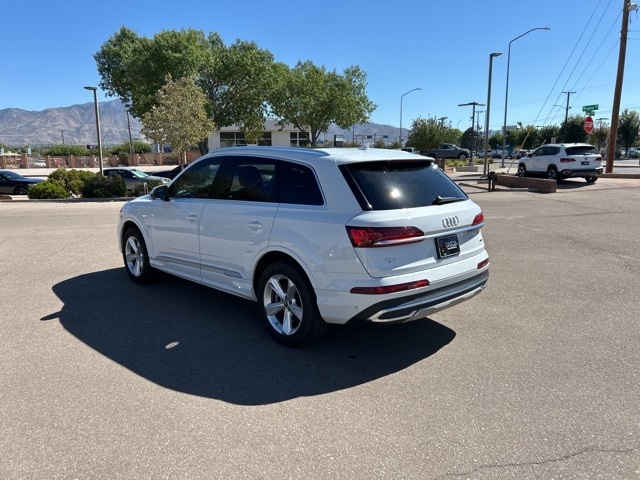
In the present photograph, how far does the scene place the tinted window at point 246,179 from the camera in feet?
14.9

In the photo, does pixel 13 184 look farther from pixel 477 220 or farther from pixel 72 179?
pixel 477 220

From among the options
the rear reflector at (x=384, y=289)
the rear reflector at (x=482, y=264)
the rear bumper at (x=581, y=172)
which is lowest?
the rear reflector at (x=384, y=289)

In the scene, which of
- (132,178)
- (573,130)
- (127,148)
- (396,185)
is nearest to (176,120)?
(132,178)

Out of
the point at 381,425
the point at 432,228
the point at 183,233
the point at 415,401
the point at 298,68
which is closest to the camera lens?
the point at 381,425

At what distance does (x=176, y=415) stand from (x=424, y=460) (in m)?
1.66

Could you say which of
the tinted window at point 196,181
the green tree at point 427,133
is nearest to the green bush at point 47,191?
the tinted window at point 196,181

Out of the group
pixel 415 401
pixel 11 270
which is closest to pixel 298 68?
pixel 11 270

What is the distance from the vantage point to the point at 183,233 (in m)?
5.36

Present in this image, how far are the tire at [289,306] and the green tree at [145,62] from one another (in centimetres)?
3393

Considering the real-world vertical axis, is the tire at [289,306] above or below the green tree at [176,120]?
below

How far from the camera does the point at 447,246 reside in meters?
4.05

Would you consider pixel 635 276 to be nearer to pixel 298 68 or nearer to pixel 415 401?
pixel 415 401

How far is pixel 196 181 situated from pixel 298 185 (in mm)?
1718

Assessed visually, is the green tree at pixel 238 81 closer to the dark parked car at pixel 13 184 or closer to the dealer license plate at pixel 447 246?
the dark parked car at pixel 13 184
